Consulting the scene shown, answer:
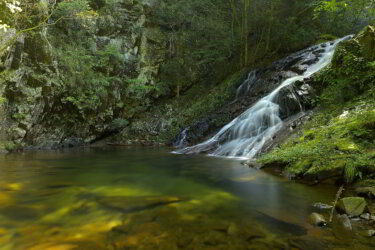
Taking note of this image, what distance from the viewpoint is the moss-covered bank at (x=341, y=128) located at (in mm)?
4664

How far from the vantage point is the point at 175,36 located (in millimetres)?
19766

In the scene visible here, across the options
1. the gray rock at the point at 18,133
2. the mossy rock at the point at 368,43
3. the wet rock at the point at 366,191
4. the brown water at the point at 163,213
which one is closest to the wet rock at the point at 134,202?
the brown water at the point at 163,213

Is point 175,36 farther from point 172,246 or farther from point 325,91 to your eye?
point 172,246

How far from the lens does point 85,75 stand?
14758 mm

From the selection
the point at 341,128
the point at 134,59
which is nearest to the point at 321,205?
the point at 341,128

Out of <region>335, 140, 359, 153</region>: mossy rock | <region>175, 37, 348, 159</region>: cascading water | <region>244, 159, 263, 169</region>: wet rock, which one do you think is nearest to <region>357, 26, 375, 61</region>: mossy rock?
<region>175, 37, 348, 159</region>: cascading water

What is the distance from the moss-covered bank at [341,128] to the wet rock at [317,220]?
1731mm

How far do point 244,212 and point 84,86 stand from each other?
13.6m

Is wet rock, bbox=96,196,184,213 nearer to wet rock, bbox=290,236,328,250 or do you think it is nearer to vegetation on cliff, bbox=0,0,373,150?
wet rock, bbox=290,236,328,250

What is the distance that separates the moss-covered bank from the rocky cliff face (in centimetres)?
968

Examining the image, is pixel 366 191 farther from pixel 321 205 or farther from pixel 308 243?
pixel 308 243

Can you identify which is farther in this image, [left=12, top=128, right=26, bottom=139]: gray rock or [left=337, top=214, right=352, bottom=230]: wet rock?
[left=12, top=128, right=26, bottom=139]: gray rock

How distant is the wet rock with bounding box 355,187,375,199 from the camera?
3712 millimetres

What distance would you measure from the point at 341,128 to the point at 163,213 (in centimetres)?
484
